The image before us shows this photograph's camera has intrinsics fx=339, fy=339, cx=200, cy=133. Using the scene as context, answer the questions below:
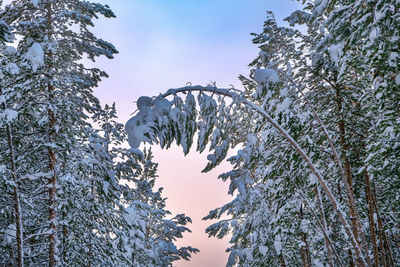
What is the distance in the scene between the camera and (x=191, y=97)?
3.89m

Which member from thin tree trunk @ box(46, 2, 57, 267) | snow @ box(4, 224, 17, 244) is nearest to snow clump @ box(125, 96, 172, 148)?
Answer: thin tree trunk @ box(46, 2, 57, 267)

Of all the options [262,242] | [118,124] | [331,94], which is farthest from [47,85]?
[262,242]

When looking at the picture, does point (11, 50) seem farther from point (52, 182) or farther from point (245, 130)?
point (245, 130)

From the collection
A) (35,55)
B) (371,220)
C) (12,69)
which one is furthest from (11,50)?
(371,220)

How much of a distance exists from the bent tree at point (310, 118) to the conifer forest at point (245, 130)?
25mm

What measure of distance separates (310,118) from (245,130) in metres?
3.35

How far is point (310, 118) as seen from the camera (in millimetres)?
7062

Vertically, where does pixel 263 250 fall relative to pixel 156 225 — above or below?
below

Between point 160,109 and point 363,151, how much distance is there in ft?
23.7

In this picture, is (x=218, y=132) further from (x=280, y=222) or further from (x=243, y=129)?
(x=280, y=222)

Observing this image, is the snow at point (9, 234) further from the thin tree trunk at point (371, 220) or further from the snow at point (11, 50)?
the thin tree trunk at point (371, 220)

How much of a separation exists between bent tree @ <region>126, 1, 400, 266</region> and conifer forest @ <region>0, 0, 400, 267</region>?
3 centimetres

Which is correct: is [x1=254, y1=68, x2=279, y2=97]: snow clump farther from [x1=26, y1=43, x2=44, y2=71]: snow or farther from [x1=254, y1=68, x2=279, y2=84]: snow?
[x1=26, y1=43, x2=44, y2=71]: snow

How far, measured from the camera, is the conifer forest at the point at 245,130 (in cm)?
419
